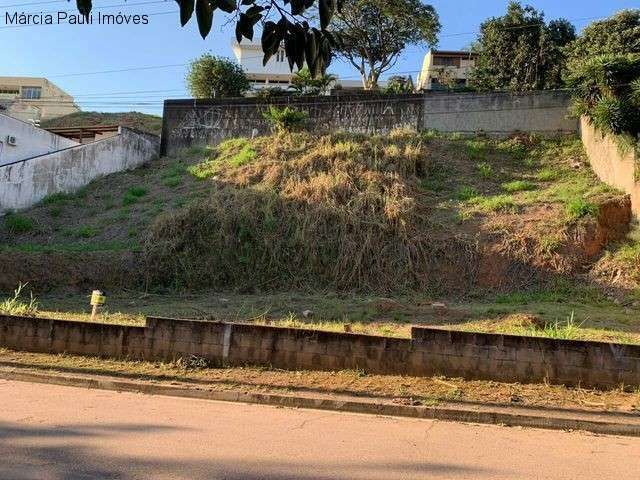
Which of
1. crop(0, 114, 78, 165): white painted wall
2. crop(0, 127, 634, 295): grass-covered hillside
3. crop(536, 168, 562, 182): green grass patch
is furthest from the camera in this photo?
crop(0, 114, 78, 165): white painted wall

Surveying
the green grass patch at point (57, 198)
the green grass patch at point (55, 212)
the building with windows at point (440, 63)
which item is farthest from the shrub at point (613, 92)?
the building with windows at point (440, 63)

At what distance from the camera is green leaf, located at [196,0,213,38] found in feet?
7.66

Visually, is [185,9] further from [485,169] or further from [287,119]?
[287,119]

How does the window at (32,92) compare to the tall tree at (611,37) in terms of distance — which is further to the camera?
the window at (32,92)

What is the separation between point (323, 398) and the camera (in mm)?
7137

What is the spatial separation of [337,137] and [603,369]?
16.0 m

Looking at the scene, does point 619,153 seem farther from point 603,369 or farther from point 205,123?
point 205,123

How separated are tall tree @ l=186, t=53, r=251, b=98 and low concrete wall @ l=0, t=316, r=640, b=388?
2387 centimetres

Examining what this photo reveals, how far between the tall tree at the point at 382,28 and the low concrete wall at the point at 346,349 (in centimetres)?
2317

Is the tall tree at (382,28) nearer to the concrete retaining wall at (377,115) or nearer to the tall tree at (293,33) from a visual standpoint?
the concrete retaining wall at (377,115)

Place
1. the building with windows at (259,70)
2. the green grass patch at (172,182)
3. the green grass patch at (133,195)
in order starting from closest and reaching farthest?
the green grass patch at (133,195) → the green grass patch at (172,182) → the building with windows at (259,70)

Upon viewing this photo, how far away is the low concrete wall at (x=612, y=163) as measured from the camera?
15320 mm

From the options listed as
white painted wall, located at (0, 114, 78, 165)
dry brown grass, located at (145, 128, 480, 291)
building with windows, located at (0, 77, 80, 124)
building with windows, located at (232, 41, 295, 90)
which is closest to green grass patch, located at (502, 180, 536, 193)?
dry brown grass, located at (145, 128, 480, 291)

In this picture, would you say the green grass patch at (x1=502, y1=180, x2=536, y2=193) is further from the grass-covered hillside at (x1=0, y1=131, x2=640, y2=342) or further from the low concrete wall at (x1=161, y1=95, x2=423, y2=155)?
the low concrete wall at (x1=161, y1=95, x2=423, y2=155)
